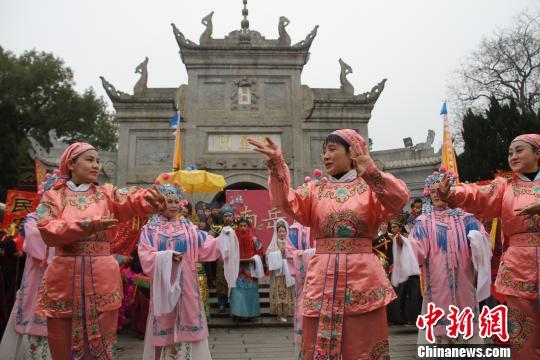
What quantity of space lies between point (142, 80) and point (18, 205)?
9086 mm

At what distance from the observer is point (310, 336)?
9.12 feet

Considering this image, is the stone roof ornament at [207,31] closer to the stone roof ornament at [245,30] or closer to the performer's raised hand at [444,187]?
the stone roof ornament at [245,30]

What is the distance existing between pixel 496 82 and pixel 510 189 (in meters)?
18.3

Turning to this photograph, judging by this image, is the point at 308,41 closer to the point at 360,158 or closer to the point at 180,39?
the point at 180,39

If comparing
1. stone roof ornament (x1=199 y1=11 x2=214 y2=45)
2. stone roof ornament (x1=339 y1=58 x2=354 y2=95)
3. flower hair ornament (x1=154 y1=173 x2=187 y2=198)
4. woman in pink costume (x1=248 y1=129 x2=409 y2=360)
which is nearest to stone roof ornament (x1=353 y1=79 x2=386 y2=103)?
stone roof ornament (x1=339 y1=58 x2=354 y2=95)

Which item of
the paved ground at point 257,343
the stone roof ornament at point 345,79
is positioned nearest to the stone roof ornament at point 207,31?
the stone roof ornament at point 345,79

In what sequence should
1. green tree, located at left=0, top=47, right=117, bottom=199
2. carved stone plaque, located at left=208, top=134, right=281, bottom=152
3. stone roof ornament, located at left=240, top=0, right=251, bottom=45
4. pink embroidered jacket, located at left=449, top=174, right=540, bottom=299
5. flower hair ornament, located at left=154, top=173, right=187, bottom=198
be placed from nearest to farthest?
pink embroidered jacket, located at left=449, top=174, right=540, bottom=299 → flower hair ornament, located at left=154, top=173, right=187, bottom=198 → carved stone plaque, located at left=208, top=134, right=281, bottom=152 → stone roof ornament, located at left=240, top=0, right=251, bottom=45 → green tree, located at left=0, top=47, right=117, bottom=199

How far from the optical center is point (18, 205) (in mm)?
6852

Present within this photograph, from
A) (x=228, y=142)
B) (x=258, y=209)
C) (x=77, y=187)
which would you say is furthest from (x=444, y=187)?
(x=228, y=142)

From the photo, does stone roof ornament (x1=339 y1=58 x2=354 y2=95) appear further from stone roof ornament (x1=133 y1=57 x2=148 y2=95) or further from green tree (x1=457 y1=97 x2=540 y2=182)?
stone roof ornament (x1=133 y1=57 x2=148 y2=95)

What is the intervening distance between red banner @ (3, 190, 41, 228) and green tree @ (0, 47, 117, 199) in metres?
18.7

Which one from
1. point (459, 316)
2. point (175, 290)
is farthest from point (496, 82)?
point (175, 290)

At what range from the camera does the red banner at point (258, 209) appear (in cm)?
1162

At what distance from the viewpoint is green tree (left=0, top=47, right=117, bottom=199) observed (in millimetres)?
25688
